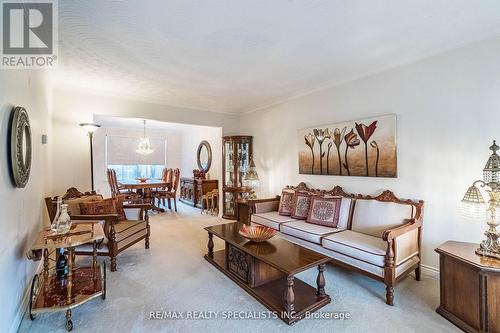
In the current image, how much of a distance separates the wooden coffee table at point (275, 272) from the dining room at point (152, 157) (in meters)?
3.96

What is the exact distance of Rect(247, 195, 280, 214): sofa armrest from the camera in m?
4.07

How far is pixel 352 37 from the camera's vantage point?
7.73ft

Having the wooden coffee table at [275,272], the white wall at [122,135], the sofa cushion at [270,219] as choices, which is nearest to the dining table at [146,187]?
the white wall at [122,135]

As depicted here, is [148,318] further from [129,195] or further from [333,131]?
[129,195]

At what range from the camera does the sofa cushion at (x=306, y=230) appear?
9.70ft

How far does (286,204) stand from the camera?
3.97m

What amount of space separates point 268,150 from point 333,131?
164 cm

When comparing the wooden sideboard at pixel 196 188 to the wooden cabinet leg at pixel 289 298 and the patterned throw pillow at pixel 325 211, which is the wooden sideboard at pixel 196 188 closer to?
the patterned throw pillow at pixel 325 211

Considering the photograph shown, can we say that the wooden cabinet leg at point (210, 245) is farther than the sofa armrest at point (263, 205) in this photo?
No

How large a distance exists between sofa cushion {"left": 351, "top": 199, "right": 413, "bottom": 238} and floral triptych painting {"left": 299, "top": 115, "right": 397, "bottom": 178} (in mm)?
408

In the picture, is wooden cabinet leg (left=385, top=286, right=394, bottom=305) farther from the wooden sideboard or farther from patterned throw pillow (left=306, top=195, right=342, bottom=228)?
the wooden sideboard

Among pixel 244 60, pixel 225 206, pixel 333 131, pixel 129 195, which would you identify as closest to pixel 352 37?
pixel 244 60

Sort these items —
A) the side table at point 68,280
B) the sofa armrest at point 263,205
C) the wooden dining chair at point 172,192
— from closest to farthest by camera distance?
the side table at point 68,280
the sofa armrest at point 263,205
the wooden dining chair at point 172,192

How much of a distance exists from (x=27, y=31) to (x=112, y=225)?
210 centimetres
